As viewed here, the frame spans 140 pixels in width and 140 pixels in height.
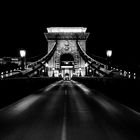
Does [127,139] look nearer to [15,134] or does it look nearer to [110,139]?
[110,139]

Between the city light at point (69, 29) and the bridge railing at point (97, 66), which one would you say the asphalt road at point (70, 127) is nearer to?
the bridge railing at point (97, 66)

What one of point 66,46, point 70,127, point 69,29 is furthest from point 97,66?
point 70,127

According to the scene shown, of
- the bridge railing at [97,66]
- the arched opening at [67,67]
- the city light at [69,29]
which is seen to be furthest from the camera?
the arched opening at [67,67]

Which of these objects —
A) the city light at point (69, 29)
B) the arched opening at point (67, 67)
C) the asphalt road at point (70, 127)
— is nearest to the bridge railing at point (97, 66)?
the city light at point (69, 29)

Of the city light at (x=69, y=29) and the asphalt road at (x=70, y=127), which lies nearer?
the asphalt road at (x=70, y=127)

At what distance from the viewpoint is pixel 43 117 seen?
36.8 feet

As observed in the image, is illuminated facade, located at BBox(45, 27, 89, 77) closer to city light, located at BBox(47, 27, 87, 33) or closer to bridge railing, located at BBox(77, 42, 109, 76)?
bridge railing, located at BBox(77, 42, 109, 76)

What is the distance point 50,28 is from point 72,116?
391 feet

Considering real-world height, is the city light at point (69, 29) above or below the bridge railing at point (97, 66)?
above

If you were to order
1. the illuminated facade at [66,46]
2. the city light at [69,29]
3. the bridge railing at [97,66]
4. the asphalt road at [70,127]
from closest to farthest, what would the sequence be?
the asphalt road at [70,127] → the bridge railing at [97,66] → the illuminated facade at [66,46] → the city light at [69,29]

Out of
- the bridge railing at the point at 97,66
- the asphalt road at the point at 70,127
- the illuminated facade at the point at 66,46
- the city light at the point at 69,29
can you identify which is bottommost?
the asphalt road at the point at 70,127

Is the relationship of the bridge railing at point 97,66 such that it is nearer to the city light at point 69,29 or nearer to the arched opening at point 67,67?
the city light at point 69,29

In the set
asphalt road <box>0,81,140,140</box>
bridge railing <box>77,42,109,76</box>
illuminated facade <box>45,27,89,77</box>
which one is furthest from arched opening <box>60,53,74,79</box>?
asphalt road <box>0,81,140,140</box>

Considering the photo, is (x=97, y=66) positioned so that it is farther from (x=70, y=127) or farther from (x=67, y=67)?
(x=70, y=127)
